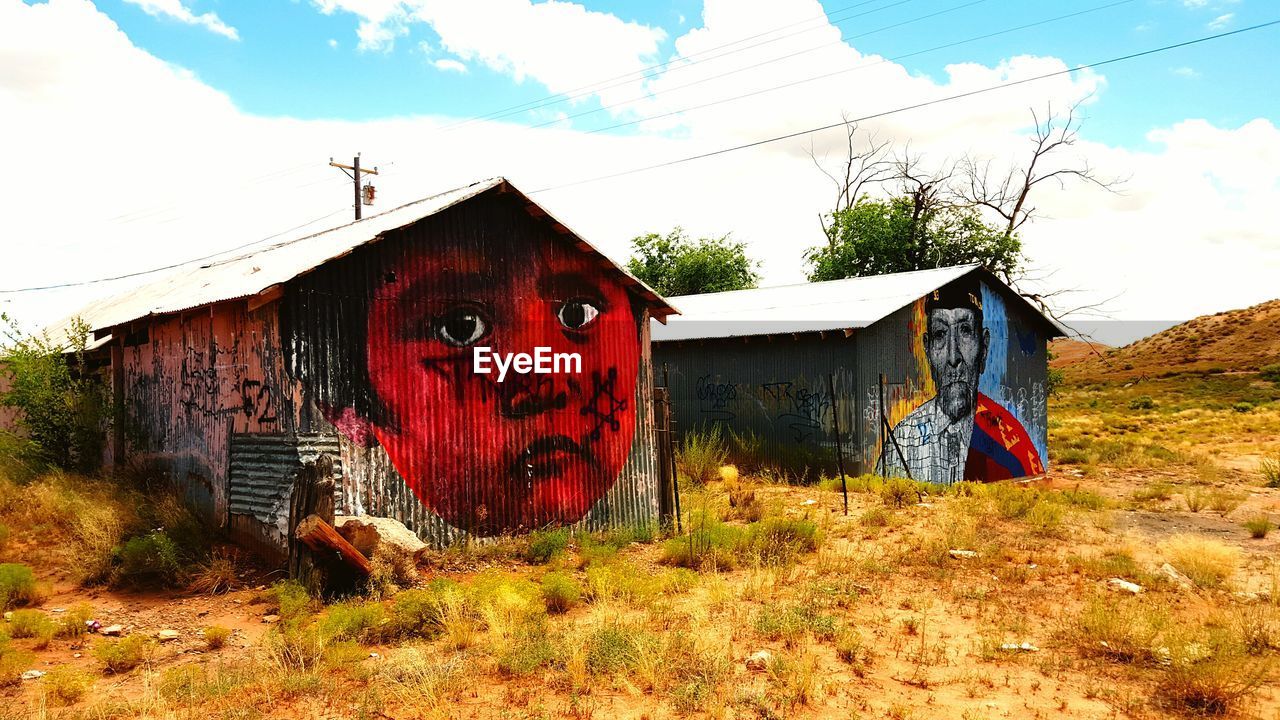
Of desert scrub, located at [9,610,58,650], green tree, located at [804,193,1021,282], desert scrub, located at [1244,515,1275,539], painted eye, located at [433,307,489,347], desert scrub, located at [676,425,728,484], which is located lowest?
desert scrub, located at [1244,515,1275,539]

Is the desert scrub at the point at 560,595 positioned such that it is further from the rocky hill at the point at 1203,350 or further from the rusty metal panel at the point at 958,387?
the rocky hill at the point at 1203,350

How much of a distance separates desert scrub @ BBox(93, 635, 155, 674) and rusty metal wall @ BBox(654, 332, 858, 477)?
12.1 meters

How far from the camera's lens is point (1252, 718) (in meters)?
5.79

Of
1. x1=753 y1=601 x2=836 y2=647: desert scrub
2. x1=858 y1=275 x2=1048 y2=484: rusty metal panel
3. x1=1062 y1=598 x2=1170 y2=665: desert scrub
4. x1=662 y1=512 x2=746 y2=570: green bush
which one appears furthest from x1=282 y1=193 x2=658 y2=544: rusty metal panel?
x1=858 y1=275 x2=1048 y2=484: rusty metal panel

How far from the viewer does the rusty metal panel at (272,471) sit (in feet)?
30.1

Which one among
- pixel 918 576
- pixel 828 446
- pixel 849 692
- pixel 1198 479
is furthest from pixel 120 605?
pixel 1198 479

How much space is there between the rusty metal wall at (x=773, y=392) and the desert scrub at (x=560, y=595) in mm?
8816

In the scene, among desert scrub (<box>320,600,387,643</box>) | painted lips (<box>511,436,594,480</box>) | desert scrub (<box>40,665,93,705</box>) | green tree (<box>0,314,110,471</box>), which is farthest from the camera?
green tree (<box>0,314,110,471</box>)

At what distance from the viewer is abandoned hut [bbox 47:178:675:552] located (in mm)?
9492

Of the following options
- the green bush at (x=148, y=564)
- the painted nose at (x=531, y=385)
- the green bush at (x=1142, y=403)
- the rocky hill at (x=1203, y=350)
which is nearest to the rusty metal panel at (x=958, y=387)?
the painted nose at (x=531, y=385)

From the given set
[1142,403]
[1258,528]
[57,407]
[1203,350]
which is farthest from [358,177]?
[1203,350]

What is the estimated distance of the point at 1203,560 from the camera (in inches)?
386

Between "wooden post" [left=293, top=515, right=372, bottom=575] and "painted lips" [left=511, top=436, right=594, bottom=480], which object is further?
"painted lips" [left=511, top=436, right=594, bottom=480]

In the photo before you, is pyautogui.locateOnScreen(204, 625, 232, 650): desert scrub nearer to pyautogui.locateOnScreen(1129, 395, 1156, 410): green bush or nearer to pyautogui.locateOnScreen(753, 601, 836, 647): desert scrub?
pyautogui.locateOnScreen(753, 601, 836, 647): desert scrub
